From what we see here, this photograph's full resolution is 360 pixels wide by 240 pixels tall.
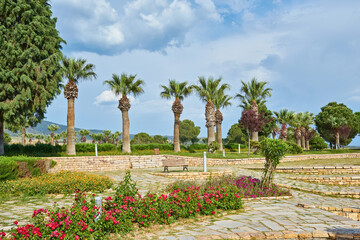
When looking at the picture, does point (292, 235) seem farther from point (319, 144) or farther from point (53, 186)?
point (319, 144)

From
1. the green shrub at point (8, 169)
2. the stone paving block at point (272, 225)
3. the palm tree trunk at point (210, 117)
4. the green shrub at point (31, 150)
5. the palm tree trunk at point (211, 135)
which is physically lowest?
the stone paving block at point (272, 225)

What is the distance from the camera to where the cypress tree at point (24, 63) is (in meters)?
18.3

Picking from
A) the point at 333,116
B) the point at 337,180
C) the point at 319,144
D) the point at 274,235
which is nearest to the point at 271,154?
the point at 274,235

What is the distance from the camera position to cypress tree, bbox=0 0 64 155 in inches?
720

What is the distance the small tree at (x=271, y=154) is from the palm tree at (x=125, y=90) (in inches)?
781

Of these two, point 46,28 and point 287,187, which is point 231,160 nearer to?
point 287,187

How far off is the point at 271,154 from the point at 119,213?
19.5ft

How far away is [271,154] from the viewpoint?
9.47 m

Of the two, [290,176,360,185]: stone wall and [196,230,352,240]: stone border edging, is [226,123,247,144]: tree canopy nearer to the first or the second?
[290,176,360,185]: stone wall

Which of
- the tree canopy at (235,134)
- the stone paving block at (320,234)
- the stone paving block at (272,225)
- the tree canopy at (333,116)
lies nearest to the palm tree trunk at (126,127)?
the stone paving block at (272,225)

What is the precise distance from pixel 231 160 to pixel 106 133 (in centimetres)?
4099

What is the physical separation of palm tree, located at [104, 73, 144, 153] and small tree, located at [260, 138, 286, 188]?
19.8 meters

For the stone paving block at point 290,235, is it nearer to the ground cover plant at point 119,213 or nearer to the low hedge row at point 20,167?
Answer: the ground cover plant at point 119,213

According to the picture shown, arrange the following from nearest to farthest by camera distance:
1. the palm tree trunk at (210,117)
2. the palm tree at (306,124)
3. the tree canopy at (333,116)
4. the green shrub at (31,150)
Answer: the green shrub at (31,150) < the palm tree trunk at (210,117) < the palm tree at (306,124) < the tree canopy at (333,116)
